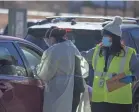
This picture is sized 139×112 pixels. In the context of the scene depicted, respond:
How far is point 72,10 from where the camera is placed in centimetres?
4503

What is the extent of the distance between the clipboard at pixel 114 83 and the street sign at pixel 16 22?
7494 millimetres

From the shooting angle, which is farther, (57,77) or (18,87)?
(57,77)

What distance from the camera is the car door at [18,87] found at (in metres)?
5.28

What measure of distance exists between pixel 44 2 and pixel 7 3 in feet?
12.8

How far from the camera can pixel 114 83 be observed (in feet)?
21.0

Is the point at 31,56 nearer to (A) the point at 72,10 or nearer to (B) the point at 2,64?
(B) the point at 2,64

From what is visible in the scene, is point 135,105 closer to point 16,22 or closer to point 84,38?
point 84,38

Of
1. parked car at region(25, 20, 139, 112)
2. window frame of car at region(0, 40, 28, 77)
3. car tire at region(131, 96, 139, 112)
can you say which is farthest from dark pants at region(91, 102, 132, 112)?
parked car at region(25, 20, 139, 112)

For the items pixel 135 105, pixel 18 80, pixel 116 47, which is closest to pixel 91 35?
pixel 135 105

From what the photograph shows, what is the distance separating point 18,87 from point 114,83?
56.7 inches

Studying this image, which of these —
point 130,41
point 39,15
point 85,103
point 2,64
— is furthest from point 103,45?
point 39,15

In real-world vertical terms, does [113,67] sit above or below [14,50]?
below

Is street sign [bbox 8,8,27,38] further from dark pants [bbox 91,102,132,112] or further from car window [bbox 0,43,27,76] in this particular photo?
car window [bbox 0,43,27,76]

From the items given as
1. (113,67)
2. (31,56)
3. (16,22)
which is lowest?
(113,67)
